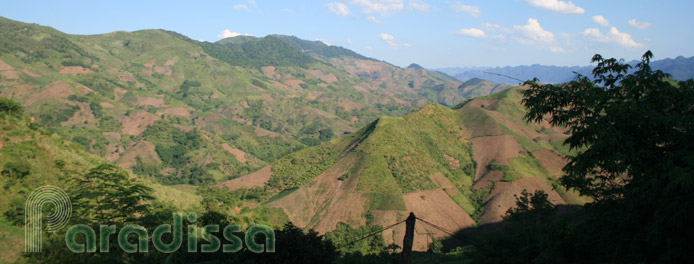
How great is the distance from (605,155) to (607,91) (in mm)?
2298

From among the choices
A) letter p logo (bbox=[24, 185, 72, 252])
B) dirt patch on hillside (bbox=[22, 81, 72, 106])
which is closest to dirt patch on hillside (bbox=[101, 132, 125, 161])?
dirt patch on hillside (bbox=[22, 81, 72, 106])

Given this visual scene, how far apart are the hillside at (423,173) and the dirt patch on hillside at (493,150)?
249 millimetres

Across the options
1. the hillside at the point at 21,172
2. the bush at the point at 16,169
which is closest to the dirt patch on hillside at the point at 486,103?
the hillside at the point at 21,172

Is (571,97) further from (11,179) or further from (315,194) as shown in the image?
(315,194)

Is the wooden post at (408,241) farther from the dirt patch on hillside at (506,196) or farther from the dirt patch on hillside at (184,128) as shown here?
the dirt patch on hillside at (184,128)

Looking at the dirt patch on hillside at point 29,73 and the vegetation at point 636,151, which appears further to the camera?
the dirt patch on hillside at point 29,73

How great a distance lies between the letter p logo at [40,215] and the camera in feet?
72.8

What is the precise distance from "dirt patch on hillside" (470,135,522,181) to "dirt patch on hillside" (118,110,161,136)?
474 feet

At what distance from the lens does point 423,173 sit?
279ft

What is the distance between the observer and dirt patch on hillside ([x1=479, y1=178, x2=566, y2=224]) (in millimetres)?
75119

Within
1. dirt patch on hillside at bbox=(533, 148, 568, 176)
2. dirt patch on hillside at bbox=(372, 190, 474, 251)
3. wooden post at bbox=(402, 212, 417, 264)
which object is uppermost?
wooden post at bbox=(402, 212, 417, 264)

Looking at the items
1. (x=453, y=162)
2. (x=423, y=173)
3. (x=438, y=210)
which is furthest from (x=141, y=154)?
(x=438, y=210)

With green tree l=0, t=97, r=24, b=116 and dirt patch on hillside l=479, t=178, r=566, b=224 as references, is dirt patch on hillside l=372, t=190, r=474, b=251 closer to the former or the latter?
dirt patch on hillside l=479, t=178, r=566, b=224

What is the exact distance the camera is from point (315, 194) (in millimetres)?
82562
